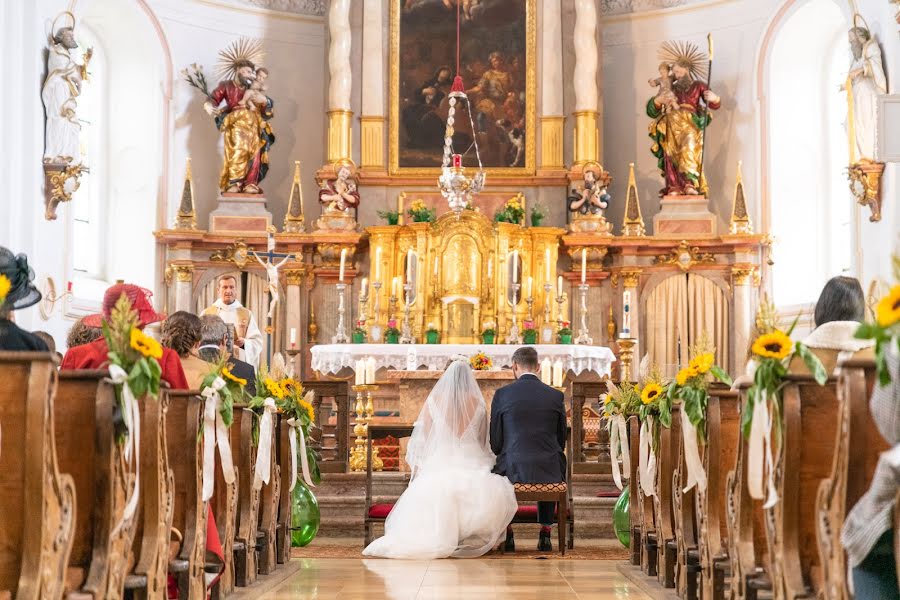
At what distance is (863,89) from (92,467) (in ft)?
35.7

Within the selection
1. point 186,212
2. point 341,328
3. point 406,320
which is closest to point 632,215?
point 406,320

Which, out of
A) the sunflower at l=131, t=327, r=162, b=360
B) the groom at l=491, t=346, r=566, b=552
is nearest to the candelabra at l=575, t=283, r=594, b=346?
the groom at l=491, t=346, r=566, b=552

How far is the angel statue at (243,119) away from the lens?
16.8 meters

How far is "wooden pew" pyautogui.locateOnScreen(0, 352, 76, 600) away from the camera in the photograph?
3896mm

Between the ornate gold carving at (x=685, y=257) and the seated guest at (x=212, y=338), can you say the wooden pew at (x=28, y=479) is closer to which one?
the seated guest at (x=212, y=338)

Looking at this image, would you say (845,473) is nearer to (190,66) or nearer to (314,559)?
(314,559)

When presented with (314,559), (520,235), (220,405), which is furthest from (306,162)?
(220,405)

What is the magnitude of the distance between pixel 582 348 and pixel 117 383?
10.7 m

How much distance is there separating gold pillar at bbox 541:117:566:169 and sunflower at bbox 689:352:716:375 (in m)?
11.2

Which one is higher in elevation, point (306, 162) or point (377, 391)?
point (306, 162)

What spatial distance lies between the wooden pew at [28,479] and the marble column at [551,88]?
1359 cm

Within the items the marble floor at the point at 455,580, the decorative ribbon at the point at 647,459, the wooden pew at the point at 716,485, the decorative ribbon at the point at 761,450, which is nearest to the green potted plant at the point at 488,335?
the marble floor at the point at 455,580

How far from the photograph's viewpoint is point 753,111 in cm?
1728

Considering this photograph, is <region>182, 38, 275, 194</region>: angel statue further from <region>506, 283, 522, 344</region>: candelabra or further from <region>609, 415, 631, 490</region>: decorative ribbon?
<region>609, 415, 631, 490</region>: decorative ribbon
